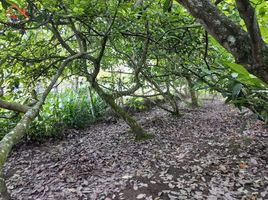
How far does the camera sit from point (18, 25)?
2369mm

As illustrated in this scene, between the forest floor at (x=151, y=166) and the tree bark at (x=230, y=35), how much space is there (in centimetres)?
104

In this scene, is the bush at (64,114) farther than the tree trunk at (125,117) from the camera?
Yes

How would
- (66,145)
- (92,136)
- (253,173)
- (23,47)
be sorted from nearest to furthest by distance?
1. (253,173)
2. (23,47)
3. (66,145)
4. (92,136)

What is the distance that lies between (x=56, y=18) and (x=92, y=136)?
2843mm

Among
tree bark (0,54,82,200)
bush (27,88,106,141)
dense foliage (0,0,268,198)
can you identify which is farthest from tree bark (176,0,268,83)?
bush (27,88,106,141)

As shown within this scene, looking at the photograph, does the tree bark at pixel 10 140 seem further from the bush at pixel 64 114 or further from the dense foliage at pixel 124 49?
the bush at pixel 64 114

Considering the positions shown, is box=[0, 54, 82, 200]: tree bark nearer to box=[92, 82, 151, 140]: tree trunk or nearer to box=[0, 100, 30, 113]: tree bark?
box=[0, 100, 30, 113]: tree bark

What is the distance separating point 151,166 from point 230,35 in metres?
2.41

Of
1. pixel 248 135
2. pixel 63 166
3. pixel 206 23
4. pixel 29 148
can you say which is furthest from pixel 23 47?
pixel 248 135

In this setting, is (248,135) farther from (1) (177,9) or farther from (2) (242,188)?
(1) (177,9)

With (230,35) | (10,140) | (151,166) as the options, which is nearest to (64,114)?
(151,166)

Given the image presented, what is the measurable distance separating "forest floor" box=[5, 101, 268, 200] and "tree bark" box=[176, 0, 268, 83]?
104 centimetres

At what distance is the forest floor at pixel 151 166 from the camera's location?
256cm

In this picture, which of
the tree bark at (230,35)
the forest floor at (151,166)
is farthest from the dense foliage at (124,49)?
the forest floor at (151,166)
